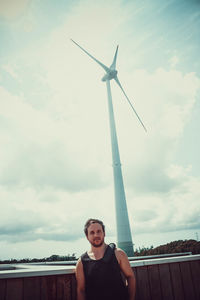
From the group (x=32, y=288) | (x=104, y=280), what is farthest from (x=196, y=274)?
(x=32, y=288)

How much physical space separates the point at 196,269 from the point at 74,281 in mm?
3103

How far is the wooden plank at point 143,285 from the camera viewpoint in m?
4.06

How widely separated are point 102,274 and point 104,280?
0.29 feet

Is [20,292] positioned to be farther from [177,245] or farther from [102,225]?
[177,245]

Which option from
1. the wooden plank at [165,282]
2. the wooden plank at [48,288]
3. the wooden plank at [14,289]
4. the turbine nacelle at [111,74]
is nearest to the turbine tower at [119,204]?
the turbine nacelle at [111,74]

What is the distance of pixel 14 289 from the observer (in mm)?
3189

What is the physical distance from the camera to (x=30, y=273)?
3322 millimetres

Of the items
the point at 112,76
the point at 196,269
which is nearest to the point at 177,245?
the point at 196,269

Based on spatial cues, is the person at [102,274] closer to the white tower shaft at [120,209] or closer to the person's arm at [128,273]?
the person's arm at [128,273]

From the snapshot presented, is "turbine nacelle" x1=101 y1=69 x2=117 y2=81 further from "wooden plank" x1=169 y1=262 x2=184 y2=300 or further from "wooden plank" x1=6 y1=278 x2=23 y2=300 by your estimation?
"wooden plank" x1=6 y1=278 x2=23 y2=300

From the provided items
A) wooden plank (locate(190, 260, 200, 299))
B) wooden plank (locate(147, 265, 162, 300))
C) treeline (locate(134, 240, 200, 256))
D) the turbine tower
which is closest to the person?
wooden plank (locate(147, 265, 162, 300))

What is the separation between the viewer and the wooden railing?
3.23 m

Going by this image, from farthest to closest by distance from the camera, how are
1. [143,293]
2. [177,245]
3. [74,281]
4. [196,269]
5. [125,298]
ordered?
1. [177,245]
2. [196,269]
3. [143,293]
4. [74,281]
5. [125,298]

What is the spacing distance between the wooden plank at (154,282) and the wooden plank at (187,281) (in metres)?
0.69
